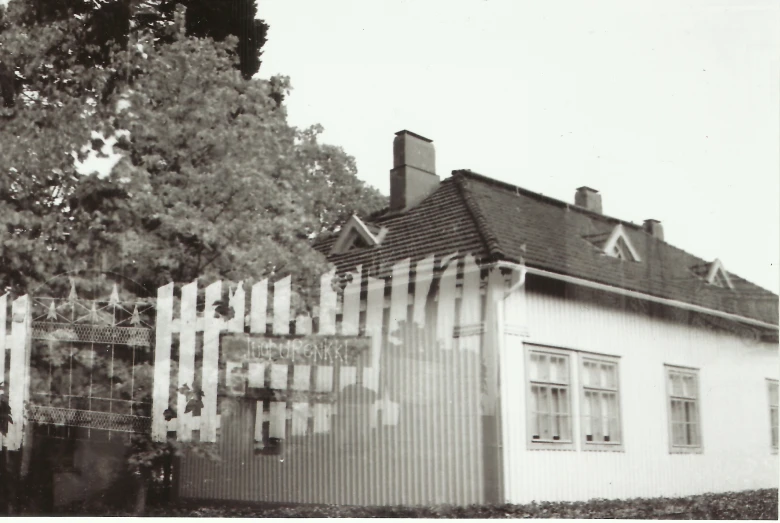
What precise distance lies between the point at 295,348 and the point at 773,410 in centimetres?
468

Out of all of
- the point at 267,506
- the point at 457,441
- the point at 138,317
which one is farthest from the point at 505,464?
the point at 138,317

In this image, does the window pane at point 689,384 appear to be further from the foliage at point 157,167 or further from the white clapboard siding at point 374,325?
the foliage at point 157,167

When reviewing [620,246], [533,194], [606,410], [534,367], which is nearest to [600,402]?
[606,410]

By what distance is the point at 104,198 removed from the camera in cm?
723

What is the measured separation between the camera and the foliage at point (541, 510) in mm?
7117

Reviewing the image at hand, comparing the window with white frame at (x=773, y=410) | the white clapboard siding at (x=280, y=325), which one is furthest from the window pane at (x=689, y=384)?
the white clapboard siding at (x=280, y=325)

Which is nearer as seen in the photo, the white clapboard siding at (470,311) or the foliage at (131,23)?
the white clapboard siding at (470,311)

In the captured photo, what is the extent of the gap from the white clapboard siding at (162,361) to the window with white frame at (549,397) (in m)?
3.16

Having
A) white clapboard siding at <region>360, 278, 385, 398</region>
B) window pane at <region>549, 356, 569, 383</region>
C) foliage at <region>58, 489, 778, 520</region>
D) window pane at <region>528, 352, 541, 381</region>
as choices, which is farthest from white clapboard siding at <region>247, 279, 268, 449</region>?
window pane at <region>549, 356, 569, 383</region>

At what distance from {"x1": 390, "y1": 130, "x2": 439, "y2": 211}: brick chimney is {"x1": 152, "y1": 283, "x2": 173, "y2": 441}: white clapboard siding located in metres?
2.19

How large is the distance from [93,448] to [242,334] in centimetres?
161

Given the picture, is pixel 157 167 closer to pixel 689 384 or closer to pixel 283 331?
pixel 283 331

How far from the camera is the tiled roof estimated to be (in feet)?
25.0

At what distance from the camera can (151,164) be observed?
23.7 feet
